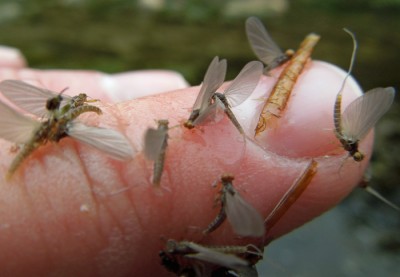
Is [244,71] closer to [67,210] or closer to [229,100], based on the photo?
[229,100]

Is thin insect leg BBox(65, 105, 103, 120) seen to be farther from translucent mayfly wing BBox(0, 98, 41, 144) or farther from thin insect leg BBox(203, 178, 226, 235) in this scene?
thin insect leg BBox(203, 178, 226, 235)

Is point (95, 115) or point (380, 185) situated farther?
point (380, 185)

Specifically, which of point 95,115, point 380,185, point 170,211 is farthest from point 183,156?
point 380,185

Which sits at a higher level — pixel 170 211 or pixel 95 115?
pixel 95 115

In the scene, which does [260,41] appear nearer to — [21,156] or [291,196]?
[291,196]

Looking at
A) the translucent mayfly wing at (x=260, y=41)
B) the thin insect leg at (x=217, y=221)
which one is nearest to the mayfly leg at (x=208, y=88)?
the thin insect leg at (x=217, y=221)

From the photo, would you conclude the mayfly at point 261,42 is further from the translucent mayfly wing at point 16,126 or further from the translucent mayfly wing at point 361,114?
the translucent mayfly wing at point 16,126
